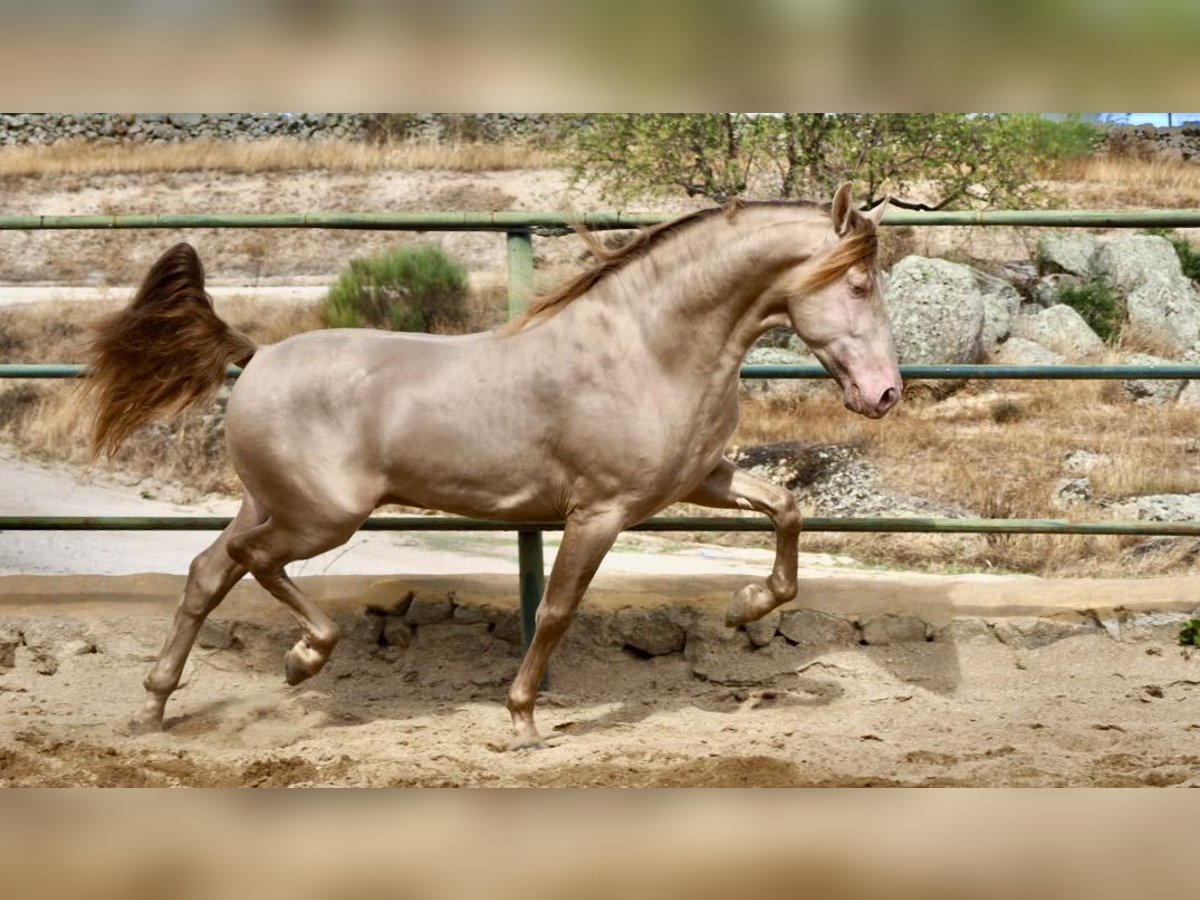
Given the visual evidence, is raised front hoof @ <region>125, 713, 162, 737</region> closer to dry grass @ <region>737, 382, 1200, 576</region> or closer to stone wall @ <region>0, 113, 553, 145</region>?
dry grass @ <region>737, 382, 1200, 576</region>

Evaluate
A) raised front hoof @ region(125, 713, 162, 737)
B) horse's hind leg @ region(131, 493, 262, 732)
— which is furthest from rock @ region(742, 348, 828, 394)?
raised front hoof @ region(125, 713, 162, 737)

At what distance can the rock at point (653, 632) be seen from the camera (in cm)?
508

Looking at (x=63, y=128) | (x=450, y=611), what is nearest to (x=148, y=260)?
(x=63, y=128)

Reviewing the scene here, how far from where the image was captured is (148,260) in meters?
17.3

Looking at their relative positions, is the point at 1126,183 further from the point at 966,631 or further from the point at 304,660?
the point at 304,660

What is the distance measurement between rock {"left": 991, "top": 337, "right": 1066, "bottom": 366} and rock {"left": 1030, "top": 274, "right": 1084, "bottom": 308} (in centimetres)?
179

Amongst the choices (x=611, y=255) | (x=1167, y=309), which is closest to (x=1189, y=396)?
(x=1167, y=309)

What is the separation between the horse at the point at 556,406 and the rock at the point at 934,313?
8.26 m

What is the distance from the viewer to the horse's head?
154 inches

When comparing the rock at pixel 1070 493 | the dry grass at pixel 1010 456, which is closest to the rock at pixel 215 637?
the dry grass at pixel 1010 456

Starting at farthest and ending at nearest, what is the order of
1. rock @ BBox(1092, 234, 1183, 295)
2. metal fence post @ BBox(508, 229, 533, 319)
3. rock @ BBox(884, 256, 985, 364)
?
rock @ BBox(1092, 234, 1183, 295) → rock @ BBox(884, 256, 985, 364) → metal fence post @ BBox(508, 229, 533, 319)

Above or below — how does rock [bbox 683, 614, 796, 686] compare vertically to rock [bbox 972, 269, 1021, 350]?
below

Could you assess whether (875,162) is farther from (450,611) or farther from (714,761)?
(714,761)

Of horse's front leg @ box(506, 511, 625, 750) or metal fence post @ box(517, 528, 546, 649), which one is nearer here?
horse's front leg @ box(506, 511, 625, 750)
